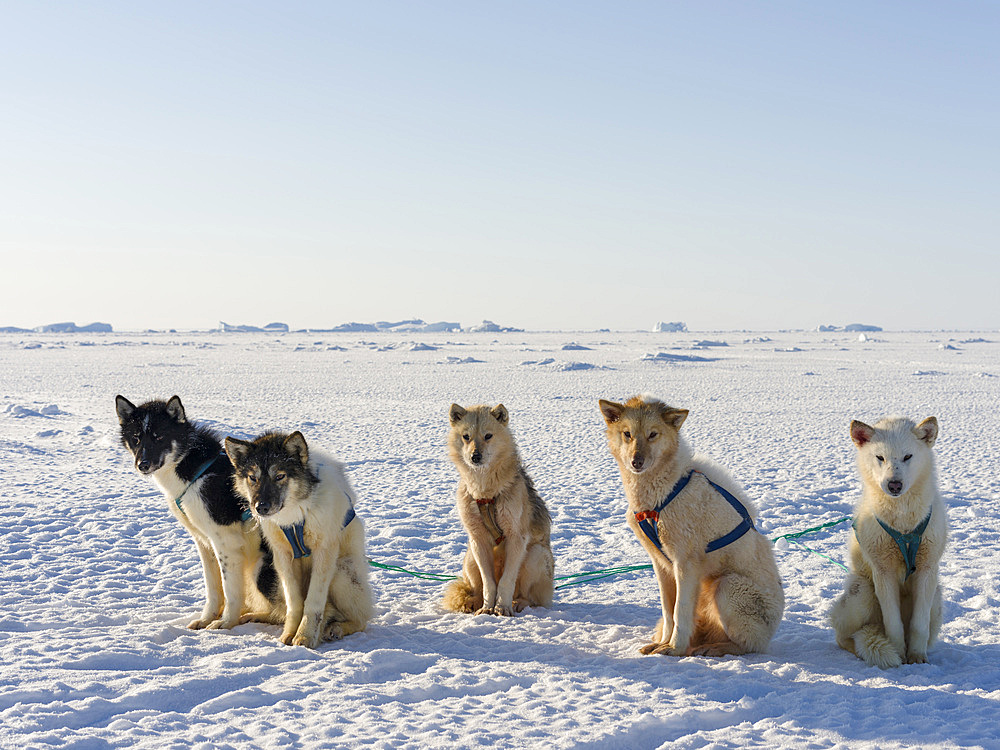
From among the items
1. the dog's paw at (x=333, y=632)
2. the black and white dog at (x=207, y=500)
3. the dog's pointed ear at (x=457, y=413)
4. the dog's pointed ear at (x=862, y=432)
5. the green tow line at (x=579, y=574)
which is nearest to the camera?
the dog's pointed ear at (x=862, y=432)

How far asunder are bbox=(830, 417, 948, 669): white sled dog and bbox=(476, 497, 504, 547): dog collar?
241 cm

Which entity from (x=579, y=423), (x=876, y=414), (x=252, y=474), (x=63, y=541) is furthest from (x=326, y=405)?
(x=252, y=474)

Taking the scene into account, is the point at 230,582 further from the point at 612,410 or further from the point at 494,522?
the point at 612,410

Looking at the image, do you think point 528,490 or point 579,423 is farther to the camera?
point 579,423

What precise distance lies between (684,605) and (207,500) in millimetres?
3112

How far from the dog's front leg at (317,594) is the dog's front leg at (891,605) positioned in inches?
129

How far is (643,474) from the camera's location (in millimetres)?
4438

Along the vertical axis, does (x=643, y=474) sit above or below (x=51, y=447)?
above

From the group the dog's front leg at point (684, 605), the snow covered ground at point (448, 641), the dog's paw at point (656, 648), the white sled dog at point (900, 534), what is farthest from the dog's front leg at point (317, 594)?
the white sled dog at point (900, 534)

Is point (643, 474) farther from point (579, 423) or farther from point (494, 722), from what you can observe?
point (579, 423)

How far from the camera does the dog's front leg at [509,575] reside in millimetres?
5230

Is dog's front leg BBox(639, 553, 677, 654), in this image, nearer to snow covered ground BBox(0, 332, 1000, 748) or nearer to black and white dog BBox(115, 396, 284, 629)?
snow covered ground BBox(0, 332, 1000, 748)

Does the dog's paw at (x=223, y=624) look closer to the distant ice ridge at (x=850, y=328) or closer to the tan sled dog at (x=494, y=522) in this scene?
the tan sled dog at (x=494, y=522)

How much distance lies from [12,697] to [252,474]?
1.54 metres
